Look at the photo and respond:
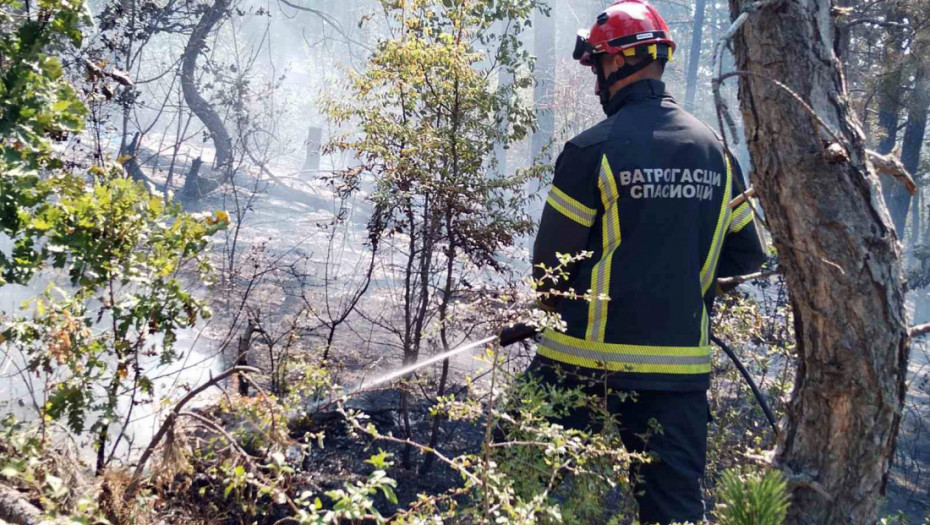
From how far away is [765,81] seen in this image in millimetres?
1914

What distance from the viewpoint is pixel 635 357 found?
2727 millimetres

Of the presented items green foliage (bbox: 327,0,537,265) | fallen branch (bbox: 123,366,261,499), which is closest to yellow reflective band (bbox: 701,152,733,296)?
green foliage (bbox: 327,0,537,265)

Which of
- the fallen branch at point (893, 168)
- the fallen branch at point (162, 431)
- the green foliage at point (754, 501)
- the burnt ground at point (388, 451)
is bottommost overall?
the burnt ground at point (388, 451)

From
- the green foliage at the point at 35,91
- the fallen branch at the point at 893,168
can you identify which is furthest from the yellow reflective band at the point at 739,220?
the green foliage at the point at 35,91

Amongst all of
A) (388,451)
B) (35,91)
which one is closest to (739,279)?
(35,91)

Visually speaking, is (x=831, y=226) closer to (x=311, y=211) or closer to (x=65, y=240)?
(x=65, y=240)

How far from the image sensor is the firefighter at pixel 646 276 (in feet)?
8.94

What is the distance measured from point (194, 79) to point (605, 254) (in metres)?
11.6

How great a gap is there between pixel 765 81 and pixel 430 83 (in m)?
2.50

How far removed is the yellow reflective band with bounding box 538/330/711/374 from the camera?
8.92ft

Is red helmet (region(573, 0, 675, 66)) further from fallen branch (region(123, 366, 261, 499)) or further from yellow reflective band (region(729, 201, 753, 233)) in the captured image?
fallen branch (region(123, 366, 261, 499))

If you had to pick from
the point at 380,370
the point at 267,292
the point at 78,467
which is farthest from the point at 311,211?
the point at 78,467

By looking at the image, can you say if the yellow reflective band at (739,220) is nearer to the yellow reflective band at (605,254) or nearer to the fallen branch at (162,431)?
the yellow reflective band at (605,254)

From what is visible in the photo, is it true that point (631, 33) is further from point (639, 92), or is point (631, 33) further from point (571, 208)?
point (571, 208)
